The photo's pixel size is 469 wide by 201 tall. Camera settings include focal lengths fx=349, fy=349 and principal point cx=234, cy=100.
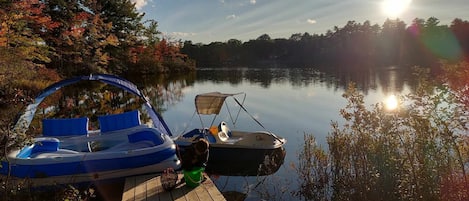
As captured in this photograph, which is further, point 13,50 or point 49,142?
point 13,50

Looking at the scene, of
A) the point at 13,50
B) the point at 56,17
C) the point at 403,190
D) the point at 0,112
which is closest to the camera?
the point at 403,190

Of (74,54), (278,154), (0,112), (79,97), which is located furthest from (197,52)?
(278,154)

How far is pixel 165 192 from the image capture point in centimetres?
542

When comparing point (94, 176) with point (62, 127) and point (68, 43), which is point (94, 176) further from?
point (68, 43)

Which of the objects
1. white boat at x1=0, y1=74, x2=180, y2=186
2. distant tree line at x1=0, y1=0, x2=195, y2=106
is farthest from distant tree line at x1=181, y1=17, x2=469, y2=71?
white boat at x1=0, y1=74, x2=180, y2=186

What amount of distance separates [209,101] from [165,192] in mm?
5285

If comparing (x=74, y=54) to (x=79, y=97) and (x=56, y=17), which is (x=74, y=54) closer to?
(x=56, y=17)

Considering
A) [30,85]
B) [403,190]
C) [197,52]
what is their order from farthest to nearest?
[197,52]
[30,85]
[403,190]

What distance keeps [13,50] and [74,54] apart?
38.5ft

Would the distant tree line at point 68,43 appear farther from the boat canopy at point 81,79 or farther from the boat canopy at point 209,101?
the boat canopy at point 209,101

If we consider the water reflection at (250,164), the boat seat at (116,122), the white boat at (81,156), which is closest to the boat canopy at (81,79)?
the white boat at (81,156)

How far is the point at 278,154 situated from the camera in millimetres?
9203

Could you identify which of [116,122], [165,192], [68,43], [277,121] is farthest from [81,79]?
[68,43]

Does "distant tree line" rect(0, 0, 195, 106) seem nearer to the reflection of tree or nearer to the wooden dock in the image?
the wooden dock
